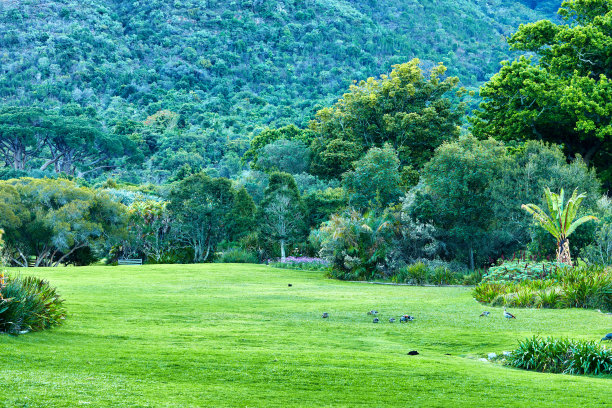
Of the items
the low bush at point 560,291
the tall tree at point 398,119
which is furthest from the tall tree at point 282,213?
the low bush at point 560,291

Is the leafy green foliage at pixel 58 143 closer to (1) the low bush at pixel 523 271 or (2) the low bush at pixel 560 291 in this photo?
(1) the low bush at pixel 523 271

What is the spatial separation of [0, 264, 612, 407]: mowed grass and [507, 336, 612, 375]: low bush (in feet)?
1.30

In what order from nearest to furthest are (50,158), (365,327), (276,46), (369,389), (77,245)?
(369,389) < (365,327) < (77,245) < (50,158) < (276,46)

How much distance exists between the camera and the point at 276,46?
4651 inches

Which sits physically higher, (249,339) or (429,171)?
(429,171)

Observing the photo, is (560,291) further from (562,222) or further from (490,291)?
(562,222)

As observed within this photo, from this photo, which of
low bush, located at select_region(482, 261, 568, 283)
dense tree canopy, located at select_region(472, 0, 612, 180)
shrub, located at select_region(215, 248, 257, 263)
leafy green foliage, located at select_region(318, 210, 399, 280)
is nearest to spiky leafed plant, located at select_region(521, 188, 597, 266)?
low bush, located at select_region(482, 261, 568, 283)

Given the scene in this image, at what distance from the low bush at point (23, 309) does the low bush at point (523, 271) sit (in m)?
12.4

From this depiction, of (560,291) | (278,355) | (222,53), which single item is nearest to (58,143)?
(222,53)

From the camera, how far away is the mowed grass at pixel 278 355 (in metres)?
6.27

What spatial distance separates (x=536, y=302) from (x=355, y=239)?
39.2 ft

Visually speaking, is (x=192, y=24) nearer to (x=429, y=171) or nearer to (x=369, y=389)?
(x=429, y=171)

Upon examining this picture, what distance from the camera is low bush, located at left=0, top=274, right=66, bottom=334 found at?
29.6 feet

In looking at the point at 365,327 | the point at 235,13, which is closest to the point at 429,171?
the point at 365,327
